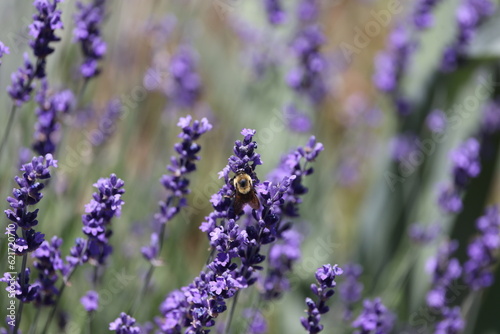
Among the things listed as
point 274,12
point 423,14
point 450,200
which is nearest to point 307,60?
point 274,12

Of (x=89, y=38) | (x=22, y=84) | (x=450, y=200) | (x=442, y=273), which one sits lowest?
(x=22, y=84)

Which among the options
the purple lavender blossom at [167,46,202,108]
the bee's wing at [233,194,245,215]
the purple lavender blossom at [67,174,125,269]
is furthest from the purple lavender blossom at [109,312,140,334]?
the purple lavender blossom at [167,46,202,108]

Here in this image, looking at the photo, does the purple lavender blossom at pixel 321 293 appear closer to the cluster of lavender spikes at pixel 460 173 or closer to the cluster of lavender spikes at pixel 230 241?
the cluster of lavender spikes at pixel 230 241

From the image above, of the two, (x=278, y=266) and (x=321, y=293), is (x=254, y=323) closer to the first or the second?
(x=278, y=266)

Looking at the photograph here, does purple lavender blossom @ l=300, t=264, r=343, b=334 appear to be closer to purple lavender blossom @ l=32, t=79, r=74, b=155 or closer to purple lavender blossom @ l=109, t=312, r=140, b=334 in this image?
purple lavender blossom @ l=109, t=312, r=140, b=334

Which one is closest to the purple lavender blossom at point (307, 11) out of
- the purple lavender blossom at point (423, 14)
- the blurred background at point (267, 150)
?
the blurred background at point (267, 150)

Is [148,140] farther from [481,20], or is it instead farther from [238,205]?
[238,205]

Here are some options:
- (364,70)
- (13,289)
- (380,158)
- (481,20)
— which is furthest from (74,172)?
(364,70)
